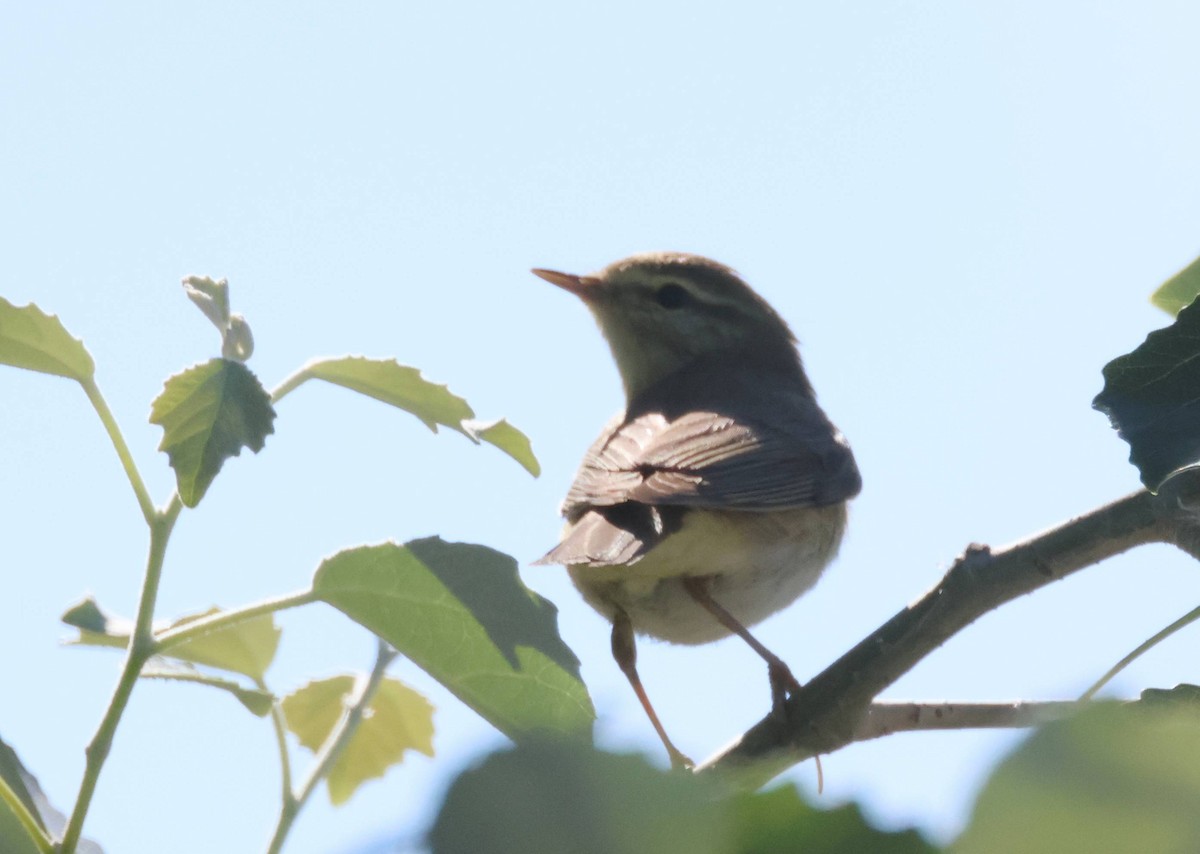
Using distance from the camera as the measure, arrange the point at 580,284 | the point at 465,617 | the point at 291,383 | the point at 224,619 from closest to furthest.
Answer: the point at 224,619 < the point at 465,617 < the point at 291,383 < the point at 580,284

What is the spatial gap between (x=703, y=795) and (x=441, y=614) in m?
1.66

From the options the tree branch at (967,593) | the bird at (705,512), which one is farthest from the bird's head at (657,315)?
the tree branch at (967,593)

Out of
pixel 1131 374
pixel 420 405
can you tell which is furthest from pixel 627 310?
pixel 1131 374

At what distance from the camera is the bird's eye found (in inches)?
256

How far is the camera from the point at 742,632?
4.24m

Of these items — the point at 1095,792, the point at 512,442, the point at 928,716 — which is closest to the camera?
the point at 1095,792

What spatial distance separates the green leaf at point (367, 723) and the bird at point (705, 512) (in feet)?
2.13

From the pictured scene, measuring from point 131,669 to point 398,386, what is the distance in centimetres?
73

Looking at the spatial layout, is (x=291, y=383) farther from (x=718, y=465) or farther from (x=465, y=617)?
(x=718, y=465)

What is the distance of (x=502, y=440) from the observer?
2.44 m

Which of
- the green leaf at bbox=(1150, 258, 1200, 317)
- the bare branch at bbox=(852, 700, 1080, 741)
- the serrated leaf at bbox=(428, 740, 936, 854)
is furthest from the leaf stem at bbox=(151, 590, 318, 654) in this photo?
the green leaf at bbox=(1150, 258, 1200, 317)

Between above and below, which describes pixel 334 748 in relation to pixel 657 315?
below

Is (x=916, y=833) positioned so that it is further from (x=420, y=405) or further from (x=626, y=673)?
(x=626, y=673)

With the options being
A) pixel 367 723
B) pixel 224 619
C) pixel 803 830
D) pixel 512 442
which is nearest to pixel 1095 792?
pixel 803 830
